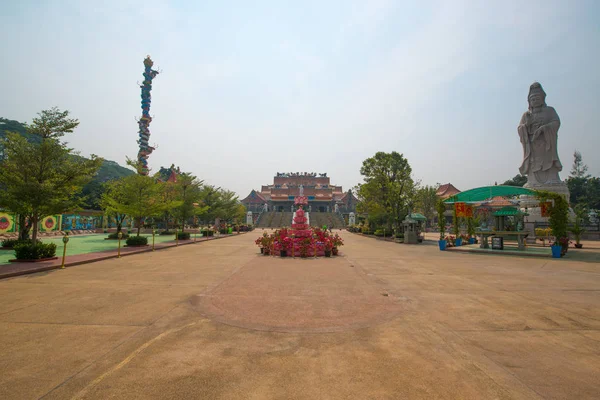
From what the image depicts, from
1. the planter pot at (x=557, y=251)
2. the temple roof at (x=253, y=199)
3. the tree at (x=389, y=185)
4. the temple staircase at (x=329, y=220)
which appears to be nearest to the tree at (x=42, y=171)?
the planter pot at (x=557, y=251)

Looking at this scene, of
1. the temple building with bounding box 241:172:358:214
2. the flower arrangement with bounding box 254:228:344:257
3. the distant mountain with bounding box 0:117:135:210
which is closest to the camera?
the flower arrangement with bounding box 254:228:344:257

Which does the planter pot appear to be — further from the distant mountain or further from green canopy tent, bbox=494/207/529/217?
the distant mountain

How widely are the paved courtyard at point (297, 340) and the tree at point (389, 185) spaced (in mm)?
21148

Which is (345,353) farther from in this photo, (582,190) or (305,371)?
(582,190)

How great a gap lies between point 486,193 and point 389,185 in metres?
10.8

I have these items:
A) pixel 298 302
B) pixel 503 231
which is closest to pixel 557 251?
pixel 503 231

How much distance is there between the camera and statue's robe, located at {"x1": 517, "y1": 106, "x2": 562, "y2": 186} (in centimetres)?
3244

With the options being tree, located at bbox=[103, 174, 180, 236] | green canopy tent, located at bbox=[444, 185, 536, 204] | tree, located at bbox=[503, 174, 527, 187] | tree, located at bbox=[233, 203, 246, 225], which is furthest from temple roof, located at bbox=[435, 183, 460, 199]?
tree, located at bbox=[103, 174, 180, 236]

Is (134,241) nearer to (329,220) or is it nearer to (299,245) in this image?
(299,245)

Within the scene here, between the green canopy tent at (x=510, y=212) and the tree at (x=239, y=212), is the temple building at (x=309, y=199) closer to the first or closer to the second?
the tree at (x=239, y=212)

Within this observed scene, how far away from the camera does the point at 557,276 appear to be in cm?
950

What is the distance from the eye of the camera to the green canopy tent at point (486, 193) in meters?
17.5

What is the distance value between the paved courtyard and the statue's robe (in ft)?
108

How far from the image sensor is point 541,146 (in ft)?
109
